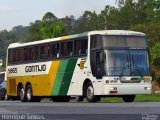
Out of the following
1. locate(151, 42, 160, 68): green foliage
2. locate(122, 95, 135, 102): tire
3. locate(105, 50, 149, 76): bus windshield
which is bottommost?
locate(122, 95, 135, 102): tire

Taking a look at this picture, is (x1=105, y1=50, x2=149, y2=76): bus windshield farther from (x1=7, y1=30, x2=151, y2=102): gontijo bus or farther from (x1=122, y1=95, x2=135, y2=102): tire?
(x1=122, y1=95, x2=135, y2=102): tire

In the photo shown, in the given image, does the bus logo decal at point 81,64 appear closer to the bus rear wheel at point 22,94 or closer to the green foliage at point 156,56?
the bus rear wheel at point 22,94

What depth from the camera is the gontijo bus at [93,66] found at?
30.9 m

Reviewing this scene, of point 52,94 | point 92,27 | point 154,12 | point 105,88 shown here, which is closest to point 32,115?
point 105,88

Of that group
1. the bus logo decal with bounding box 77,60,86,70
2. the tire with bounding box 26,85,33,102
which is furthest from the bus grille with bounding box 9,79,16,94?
the bus logo decal with bounding box 77,60,86,70

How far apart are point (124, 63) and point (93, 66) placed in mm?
1511

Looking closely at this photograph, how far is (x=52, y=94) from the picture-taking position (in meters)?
35.3

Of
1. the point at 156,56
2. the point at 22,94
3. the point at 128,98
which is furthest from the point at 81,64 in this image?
the point at 156,56

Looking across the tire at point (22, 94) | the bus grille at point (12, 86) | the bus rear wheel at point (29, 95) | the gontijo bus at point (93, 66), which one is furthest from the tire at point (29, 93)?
the bus grille at point (12, 86)

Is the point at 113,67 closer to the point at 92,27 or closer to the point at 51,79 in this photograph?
the point at 51,79

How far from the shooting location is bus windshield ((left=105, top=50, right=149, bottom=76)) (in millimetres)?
30875

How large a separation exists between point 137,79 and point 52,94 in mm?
5919

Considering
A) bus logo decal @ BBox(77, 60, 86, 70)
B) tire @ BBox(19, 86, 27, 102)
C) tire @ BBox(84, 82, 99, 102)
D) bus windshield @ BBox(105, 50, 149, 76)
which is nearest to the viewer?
bus windshield @ BBox(105, 50, 149, 76)

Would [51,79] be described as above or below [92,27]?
below
